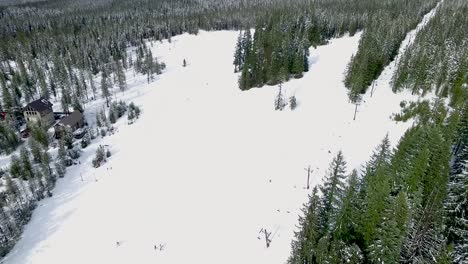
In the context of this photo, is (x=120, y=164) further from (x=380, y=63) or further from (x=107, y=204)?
(x=380, y=63)

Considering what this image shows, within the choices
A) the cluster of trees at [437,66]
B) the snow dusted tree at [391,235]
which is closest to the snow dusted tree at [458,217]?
the snow dusted tree at [391,235]

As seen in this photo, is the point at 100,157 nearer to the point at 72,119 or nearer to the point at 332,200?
the point at 72,119

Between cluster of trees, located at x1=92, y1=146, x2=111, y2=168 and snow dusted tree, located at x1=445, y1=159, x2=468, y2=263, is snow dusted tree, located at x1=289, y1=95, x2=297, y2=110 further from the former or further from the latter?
snow dusted tree, located at x1=445, y1=159, x2=468, y2=263

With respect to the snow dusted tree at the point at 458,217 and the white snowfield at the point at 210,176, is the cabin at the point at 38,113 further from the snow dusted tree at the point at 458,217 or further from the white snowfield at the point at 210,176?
the snow dusted tree at the point at 458,217

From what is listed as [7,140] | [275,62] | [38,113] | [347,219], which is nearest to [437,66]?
[275,62]

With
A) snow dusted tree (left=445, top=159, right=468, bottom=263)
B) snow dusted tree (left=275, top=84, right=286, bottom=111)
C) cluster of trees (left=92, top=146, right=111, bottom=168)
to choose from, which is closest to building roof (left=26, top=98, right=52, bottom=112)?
cluster of trees (left=92, top=146, right=111, bottom=168)
